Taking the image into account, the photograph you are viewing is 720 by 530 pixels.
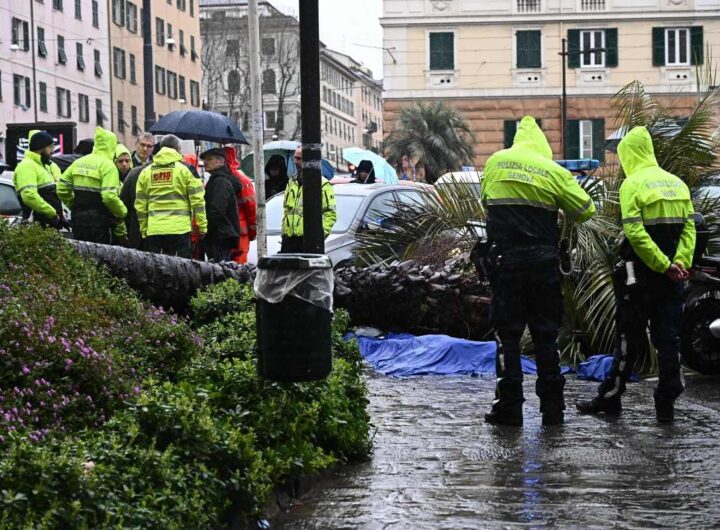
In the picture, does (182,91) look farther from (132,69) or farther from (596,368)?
(596,368)

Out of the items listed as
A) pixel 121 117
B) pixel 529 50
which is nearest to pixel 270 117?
pixel 121 117

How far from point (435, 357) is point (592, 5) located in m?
41.9

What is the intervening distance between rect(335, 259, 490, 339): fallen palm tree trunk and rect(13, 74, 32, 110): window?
50952mm

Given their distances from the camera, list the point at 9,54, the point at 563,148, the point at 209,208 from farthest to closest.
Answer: the point at 9,54
the point at 563,148
the point at 209,208

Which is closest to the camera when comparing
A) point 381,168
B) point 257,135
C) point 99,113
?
point 257,135

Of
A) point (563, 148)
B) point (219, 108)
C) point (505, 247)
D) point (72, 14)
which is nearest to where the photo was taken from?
point (505, 247)

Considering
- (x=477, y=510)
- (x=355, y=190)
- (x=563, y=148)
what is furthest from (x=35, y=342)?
(x=563, y=148)

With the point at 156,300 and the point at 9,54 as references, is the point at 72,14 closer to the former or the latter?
the point at 9,54

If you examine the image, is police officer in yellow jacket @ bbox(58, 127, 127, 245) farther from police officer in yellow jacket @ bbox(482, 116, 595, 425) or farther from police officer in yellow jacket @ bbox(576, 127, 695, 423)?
police officer in yellow jacket @ bbox(576, 127, 695, 423)

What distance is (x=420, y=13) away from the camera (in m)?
51.4

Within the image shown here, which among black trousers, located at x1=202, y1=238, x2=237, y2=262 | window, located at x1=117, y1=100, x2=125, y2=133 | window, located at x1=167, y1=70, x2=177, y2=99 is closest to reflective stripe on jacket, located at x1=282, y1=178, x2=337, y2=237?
black trousers, located at x1=202, y1=238, x2=237, y2=262

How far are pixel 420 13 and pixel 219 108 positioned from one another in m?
42.5

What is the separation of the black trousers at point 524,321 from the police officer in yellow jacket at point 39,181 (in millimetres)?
6592

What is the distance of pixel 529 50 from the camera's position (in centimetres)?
5181
